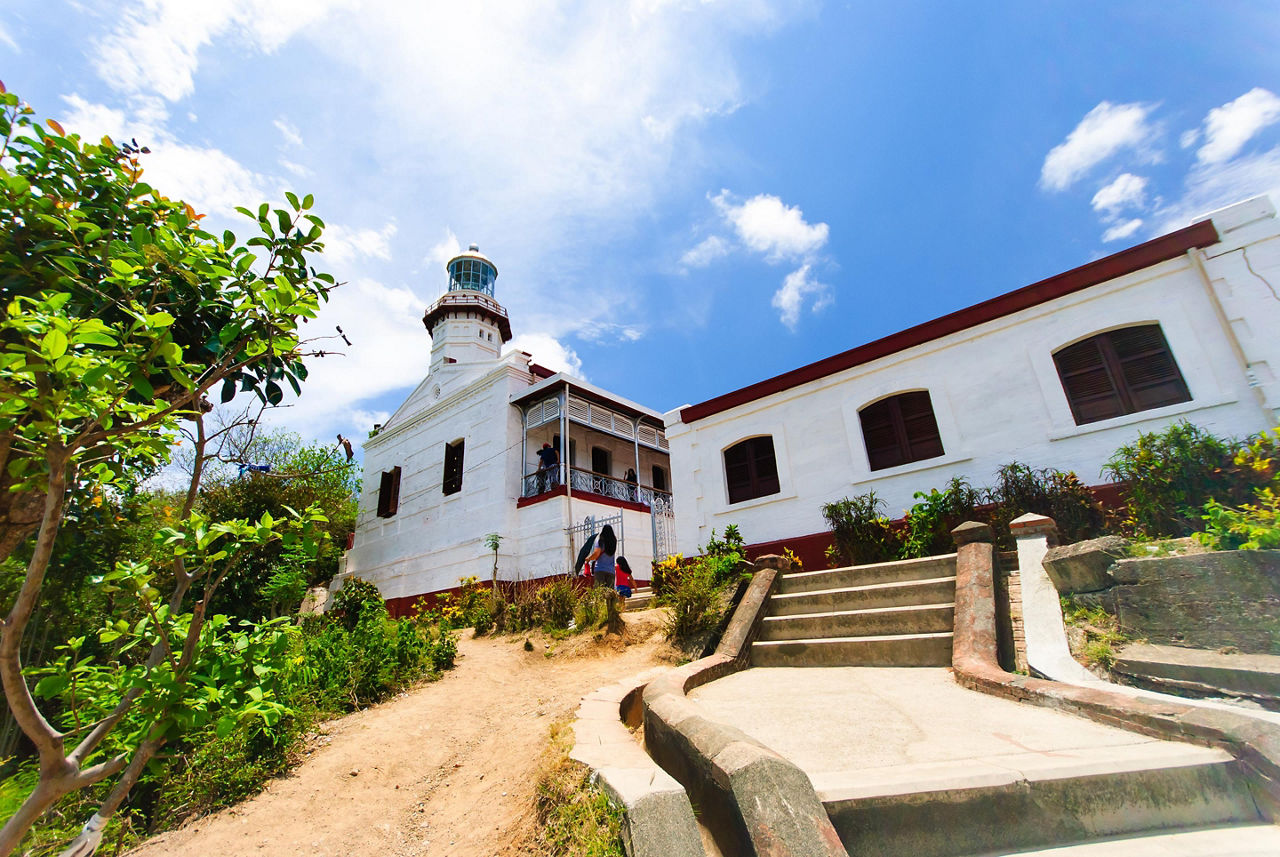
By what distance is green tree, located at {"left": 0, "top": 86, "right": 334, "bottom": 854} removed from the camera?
5.47 ft

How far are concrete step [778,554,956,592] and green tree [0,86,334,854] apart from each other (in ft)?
18.1

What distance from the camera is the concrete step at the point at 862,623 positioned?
5023 mm

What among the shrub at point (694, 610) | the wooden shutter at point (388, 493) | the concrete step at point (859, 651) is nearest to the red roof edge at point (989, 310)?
the shrub at point (694, 610)

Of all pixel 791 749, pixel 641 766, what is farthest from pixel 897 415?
pixel 641 766

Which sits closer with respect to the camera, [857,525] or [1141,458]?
[1141,458]

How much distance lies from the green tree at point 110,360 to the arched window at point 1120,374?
883cm

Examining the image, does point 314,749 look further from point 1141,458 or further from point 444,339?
point 444,339

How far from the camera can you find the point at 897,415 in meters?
8.86

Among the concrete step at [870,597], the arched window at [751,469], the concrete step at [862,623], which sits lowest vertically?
the concrete step at [862,623]

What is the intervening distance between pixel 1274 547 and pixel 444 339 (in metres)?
20.0

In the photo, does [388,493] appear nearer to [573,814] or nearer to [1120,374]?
[573,814]

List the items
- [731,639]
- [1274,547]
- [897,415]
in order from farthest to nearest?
1. [897,415]
2. [731,639]
3. [1274,547]

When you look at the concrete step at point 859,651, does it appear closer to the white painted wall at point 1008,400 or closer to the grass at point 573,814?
the grass at point 573,814

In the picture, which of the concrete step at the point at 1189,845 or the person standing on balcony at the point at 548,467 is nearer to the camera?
the concrete step at the point at 1189,845
